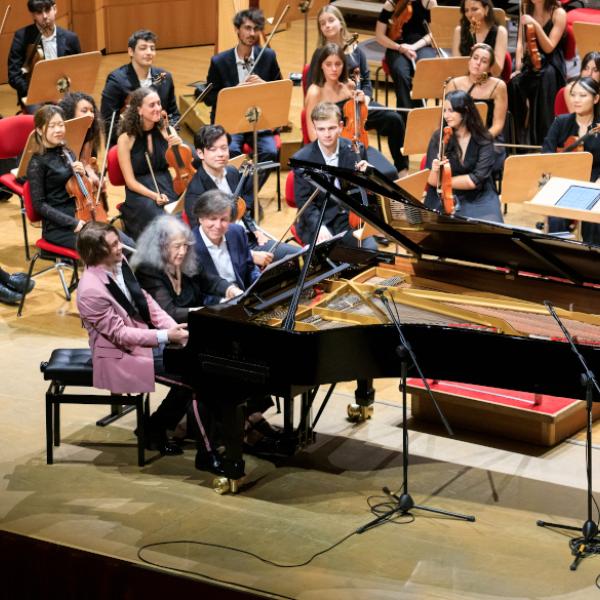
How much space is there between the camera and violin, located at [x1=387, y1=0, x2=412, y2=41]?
27.0 feet

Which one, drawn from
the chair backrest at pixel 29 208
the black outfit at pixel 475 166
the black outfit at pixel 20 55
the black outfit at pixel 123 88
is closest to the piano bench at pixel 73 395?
the chair backrest at pixel 29 208

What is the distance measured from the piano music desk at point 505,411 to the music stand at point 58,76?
10.3 ft

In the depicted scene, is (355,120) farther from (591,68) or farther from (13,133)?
(13,133)

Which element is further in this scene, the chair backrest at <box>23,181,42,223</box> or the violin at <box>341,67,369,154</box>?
the violin at <box>341,67,369,154</box>

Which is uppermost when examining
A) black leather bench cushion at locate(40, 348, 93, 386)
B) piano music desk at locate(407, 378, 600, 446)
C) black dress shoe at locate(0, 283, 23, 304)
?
black leather bench cushion at locate(40, 348, 93, 386)

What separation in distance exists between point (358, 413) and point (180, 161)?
2.00 metres

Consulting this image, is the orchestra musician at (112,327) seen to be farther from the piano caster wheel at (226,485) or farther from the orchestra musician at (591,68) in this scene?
the orchestra musician at (591,68)

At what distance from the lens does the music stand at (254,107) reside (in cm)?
670

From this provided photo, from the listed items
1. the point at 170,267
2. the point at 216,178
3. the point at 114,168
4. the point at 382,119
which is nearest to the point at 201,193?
the point at 216,178

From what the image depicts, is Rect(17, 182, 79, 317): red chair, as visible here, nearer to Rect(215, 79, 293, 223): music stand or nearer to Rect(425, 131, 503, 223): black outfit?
Rect(215, 79, 293, 223): music stand

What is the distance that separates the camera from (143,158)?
6602 mm

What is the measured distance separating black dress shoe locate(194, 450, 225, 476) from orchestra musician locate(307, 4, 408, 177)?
296 cm

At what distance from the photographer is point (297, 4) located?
28.0 ft

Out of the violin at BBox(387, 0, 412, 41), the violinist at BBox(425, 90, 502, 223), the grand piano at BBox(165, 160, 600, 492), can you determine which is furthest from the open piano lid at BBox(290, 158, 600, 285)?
the violin at BBox(387, 0, 412, 41)
